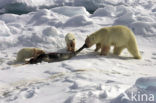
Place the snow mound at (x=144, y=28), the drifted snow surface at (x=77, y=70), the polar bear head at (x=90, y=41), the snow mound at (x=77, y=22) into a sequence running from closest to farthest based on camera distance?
the drifted snow surface at (x=77, y=70) < the polar bear head at (x=90, y=41) < the snow mound at (x=144, y=28) < the snow mound at (x=77, y=22)

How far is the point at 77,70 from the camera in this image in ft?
19.3

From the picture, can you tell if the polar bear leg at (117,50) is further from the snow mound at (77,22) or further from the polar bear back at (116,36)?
the snow mound at (77,22)

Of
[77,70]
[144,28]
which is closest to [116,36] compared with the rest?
[77,70]

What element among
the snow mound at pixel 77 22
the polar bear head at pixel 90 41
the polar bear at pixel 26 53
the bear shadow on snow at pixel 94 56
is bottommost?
the bear shadow on snow at pixel 94 56

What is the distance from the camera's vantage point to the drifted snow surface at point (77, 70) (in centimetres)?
393

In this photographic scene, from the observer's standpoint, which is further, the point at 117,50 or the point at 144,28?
the point at 144,28

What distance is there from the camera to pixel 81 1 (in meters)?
19.0

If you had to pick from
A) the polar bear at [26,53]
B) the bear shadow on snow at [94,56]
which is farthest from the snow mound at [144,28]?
the polar bear at [26,53]

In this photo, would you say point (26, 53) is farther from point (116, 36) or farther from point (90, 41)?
point (116, 36)

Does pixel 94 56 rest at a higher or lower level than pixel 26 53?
lower

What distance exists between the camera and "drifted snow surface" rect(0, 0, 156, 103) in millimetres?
3926

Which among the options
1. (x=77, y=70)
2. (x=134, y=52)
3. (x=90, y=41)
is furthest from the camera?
(x=90, y=41)

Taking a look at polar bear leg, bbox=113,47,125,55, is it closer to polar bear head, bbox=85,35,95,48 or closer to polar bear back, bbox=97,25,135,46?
polar bear back, bbox=97,25,135,46

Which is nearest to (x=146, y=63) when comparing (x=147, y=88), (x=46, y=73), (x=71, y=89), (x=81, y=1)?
(x=46, y=73)
